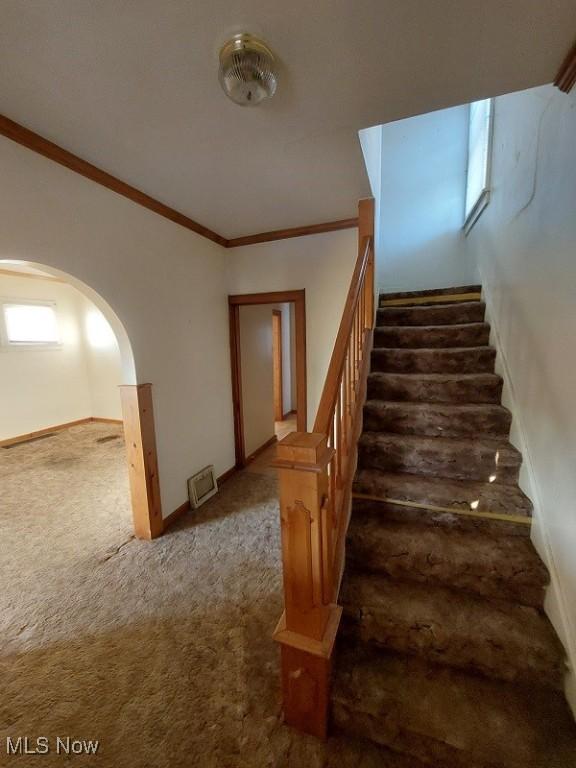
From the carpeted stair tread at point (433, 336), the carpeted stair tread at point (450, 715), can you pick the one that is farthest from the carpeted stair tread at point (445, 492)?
the carpeted stair tread at point (433, 336)

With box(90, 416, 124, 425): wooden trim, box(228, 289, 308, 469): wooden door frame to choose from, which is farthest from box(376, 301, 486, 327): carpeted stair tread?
box(90, 416, 124, 425): wooden trim

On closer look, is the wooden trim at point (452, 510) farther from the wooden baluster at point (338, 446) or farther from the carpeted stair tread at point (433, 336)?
the carpeted stair tread at point (433, 336)

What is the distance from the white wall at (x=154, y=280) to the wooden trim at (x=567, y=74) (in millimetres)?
2297

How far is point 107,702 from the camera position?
4.17 feet

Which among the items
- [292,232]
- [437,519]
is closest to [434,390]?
[437,519]

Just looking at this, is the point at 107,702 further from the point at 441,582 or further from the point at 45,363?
the point at 45,363

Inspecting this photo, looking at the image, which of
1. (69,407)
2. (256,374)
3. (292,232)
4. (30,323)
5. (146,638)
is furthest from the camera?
(69,407)

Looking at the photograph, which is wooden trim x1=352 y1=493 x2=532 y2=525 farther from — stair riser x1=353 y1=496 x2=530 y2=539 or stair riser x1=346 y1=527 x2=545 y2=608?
Result: stair riser x1=346 y1=527 x2=545 y2=608

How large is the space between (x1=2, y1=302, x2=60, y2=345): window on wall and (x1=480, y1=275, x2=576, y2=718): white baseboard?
20.0 feet

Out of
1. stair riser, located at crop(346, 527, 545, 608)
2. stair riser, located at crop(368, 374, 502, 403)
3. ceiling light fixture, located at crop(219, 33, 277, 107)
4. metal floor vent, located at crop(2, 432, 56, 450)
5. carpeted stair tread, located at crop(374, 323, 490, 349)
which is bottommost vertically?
metal floor vent, located at crop(2, 432, 56, 450)

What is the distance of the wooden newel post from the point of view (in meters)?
1.01

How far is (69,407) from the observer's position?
207 inches

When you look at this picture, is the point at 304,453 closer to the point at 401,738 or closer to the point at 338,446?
the point at 338,446

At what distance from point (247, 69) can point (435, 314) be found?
2.12 meters
